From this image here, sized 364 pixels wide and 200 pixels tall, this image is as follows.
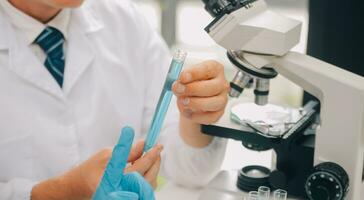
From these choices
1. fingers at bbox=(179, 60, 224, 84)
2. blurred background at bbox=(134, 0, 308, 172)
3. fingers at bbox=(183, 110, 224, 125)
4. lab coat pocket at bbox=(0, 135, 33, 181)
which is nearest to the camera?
fingers at bbox=(179, 60, 224, 84)

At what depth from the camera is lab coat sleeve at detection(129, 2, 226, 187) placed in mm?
1497

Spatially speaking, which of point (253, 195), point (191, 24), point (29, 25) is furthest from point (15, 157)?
point (191, 24)

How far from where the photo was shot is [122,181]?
38.0 inches

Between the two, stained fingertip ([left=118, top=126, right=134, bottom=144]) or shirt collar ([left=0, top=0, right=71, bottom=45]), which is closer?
stained fingertip ([left=118, top=126, right=134, bottom=144])

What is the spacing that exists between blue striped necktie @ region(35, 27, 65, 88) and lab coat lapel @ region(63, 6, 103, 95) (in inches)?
0.8

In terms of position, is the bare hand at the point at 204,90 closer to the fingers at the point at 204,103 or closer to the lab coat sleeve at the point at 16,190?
the fingers at the point at 204,103

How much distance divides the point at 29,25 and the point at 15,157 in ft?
1.26

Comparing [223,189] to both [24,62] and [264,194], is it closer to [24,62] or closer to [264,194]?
[264,194]

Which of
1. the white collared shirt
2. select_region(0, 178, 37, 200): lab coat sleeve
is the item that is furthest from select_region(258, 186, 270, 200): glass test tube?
the white collared shirt

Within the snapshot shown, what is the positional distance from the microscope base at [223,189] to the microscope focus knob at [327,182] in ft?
0.71

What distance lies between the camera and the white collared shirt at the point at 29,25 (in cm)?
143

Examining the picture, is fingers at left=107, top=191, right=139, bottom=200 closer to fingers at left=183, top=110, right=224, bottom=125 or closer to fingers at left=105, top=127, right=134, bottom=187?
fingers at left=105, top=127, right=134, bottom=187

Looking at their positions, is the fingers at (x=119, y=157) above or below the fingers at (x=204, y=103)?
above

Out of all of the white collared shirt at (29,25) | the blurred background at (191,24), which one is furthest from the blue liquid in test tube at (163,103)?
the blurred background at (191,24)
